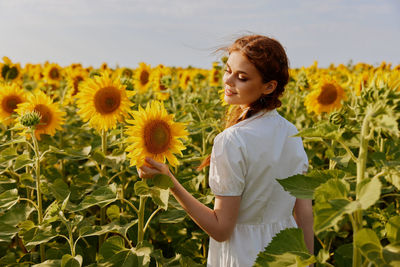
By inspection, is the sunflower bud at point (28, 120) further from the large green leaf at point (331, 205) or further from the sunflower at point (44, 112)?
the large green leaf at point (331, 205)

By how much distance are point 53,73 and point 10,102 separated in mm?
3388

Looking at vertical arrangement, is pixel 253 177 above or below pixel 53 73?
below

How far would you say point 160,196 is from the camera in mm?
1648

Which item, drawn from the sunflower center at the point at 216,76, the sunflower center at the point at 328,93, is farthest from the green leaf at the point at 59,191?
the sunflower center at the point at 216,76

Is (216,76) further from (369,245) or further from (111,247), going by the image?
(369,245)

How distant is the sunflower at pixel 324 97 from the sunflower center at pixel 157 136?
274 centimetres

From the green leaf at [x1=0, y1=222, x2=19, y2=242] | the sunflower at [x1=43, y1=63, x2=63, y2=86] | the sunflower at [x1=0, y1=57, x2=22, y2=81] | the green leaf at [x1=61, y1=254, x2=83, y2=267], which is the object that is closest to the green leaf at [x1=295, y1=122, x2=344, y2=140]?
the green leaf at [x1=61, y1=254, x2=83, y2=267]

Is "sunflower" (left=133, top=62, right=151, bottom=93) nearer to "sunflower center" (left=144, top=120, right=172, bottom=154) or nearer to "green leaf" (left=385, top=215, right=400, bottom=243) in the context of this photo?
"sunflower center" (left=144, top=120, right=172, bottom=154)

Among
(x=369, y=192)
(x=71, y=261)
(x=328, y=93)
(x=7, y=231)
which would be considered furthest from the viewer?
(x=328, y=93)

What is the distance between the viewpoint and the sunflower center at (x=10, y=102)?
3182mm

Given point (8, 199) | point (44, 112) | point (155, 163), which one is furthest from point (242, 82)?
point (44, 112)

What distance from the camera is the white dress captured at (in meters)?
1.59

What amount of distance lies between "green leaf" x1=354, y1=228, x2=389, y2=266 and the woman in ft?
1.93

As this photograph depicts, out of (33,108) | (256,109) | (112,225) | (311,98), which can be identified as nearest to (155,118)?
(256,109)
